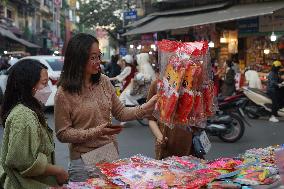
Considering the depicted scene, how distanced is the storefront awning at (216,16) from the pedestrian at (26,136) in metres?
11.7

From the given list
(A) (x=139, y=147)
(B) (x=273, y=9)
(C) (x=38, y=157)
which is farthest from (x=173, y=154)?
→ (B) (x=273, y=9)

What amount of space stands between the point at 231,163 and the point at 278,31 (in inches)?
505

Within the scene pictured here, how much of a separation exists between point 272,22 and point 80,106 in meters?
13.3

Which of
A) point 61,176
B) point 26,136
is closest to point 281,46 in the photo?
point 61,176

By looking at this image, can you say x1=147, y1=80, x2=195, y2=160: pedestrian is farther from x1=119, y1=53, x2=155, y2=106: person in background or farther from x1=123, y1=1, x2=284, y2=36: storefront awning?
x1=123, y1=1, x2=284, y2=36: storefront awning

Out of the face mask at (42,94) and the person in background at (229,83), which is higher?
the face mask at (42,94)

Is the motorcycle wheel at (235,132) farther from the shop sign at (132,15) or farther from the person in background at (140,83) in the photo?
the shop sign at (132,15)

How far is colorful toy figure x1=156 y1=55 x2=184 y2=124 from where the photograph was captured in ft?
11.1

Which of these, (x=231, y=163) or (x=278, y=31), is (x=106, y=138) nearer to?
(x=231, y=163)

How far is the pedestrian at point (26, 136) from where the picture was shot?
268cm

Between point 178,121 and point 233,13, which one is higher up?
point 233,13

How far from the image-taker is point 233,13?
630 inches

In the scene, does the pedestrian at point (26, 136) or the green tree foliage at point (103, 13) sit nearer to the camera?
the pedestrian at point (26, 136)

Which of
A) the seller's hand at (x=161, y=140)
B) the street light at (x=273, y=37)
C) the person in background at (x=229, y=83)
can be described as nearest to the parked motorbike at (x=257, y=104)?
the person in background at (x=229, y=83)
